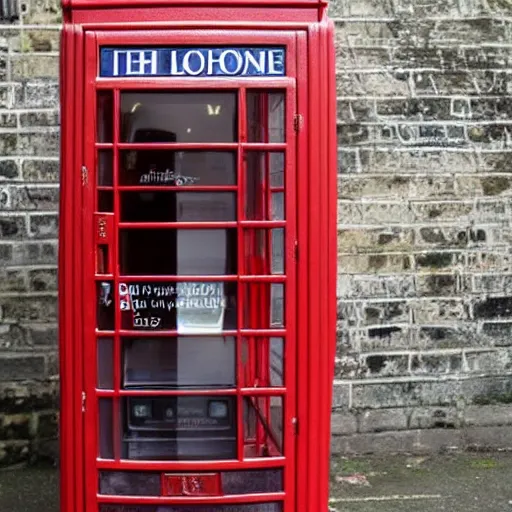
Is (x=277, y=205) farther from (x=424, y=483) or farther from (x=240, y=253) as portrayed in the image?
(x=424, y=483)

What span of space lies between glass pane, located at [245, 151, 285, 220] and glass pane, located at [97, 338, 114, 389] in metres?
0.81

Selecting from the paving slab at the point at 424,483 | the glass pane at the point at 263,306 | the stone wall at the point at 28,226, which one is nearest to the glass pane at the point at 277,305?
the glass pane at the point at 263,306

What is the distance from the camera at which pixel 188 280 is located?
3826 millimetres

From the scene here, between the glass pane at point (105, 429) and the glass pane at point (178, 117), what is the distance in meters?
1.15

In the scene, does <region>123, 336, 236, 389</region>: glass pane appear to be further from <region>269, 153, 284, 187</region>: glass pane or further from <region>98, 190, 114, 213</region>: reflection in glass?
<region>269, 153, 284, 187</region>: glass pane

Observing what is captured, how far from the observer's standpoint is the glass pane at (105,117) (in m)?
3.74

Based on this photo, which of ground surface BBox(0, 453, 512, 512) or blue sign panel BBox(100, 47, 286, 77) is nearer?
blue sign panel BBox(100, 47, 286, 77)

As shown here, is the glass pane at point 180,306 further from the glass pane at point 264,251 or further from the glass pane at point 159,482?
the glass pane at point 159,482

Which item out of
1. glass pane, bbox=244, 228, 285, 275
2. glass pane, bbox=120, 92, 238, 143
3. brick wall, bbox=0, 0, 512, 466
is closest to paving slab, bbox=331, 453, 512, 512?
brick wall, bbox=0, 0, 512, 466

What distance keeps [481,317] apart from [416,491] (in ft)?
4.32

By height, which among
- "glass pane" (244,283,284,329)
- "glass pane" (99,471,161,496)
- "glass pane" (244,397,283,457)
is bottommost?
"glass pane" (99,471,161,496)

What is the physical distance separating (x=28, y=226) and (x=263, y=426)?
2.43 meters

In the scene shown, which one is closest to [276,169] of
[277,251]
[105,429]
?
[277,251]

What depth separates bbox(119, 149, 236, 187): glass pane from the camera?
12.4ft
